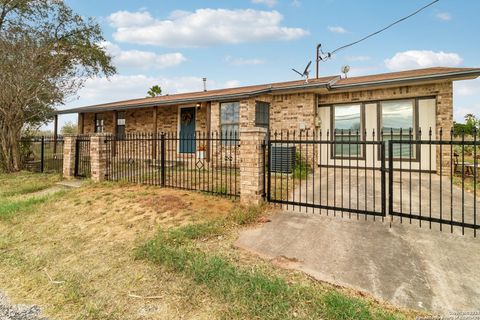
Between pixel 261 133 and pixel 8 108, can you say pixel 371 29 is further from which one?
pixel 8 108

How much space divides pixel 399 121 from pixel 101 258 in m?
9.75

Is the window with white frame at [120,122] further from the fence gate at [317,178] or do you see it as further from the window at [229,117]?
the fence gate at [317,178]

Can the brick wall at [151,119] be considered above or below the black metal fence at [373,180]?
above

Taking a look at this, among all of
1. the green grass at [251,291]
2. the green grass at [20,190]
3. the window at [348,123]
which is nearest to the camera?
A: the green grass at [251,291]

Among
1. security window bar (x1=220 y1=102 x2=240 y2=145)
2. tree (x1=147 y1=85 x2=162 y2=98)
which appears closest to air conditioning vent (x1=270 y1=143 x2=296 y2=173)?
security window bar (x1=220 y1=102 x2=240 y2=145)

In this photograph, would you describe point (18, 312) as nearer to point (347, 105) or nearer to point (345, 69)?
point (347, 105)

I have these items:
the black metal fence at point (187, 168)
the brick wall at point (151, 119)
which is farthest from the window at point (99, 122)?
the black metal fence at point (187, 168)

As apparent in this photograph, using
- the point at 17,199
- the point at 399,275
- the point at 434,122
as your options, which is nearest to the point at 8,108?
the point at 17,199

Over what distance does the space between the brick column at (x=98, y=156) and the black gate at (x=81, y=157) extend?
1.07 meters

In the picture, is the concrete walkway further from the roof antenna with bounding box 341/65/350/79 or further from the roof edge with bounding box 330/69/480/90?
the roof antenna with bounding box 341/65/350/79

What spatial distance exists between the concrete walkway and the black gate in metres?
7.62

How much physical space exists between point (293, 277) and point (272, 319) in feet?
2.57

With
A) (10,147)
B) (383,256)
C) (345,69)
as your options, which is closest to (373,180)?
(383,256)

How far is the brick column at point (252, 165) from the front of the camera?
17.3ft
